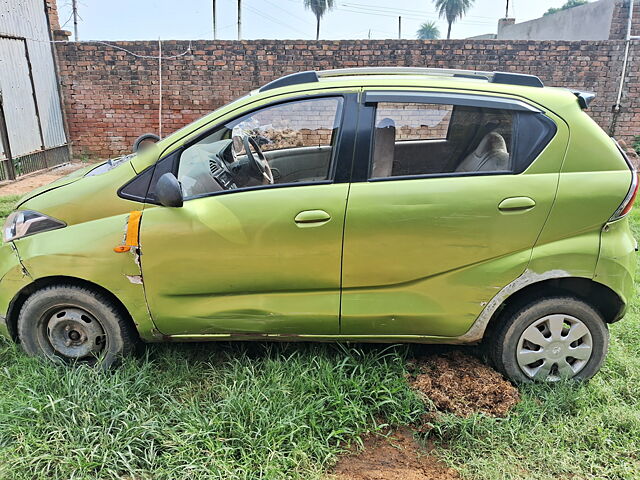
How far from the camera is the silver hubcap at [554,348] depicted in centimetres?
267

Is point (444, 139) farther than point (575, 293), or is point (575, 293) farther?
point (444, 139)

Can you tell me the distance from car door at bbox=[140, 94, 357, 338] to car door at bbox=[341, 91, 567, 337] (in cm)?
11

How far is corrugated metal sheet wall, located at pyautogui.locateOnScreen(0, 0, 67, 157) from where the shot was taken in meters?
7.86

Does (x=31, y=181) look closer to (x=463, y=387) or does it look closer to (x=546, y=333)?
(x=463, y=387)

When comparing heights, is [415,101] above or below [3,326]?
above

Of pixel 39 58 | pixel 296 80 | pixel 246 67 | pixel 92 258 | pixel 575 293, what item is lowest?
pixel 575 293

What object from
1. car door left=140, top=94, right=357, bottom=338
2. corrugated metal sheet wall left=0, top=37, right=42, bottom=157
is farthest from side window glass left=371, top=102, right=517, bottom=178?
corrugated metal sheet wall left=0, top=37, right=42, bottom=157

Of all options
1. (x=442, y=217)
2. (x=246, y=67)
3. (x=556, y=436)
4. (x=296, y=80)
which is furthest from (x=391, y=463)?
(x=246, y=67)

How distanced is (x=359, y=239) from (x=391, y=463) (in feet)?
3.60

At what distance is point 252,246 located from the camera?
2.56 meters

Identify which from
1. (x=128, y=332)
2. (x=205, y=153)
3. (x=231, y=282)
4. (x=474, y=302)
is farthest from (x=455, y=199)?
(x=128, y=332)

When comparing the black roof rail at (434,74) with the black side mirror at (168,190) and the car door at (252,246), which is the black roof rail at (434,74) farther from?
the black side mirror at (168,190)

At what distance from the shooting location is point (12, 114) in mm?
7855

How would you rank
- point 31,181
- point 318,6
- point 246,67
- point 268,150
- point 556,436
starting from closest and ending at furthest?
point 556,436 < point 268,150 < point 31,181 < point 246,67 < point 318,6
